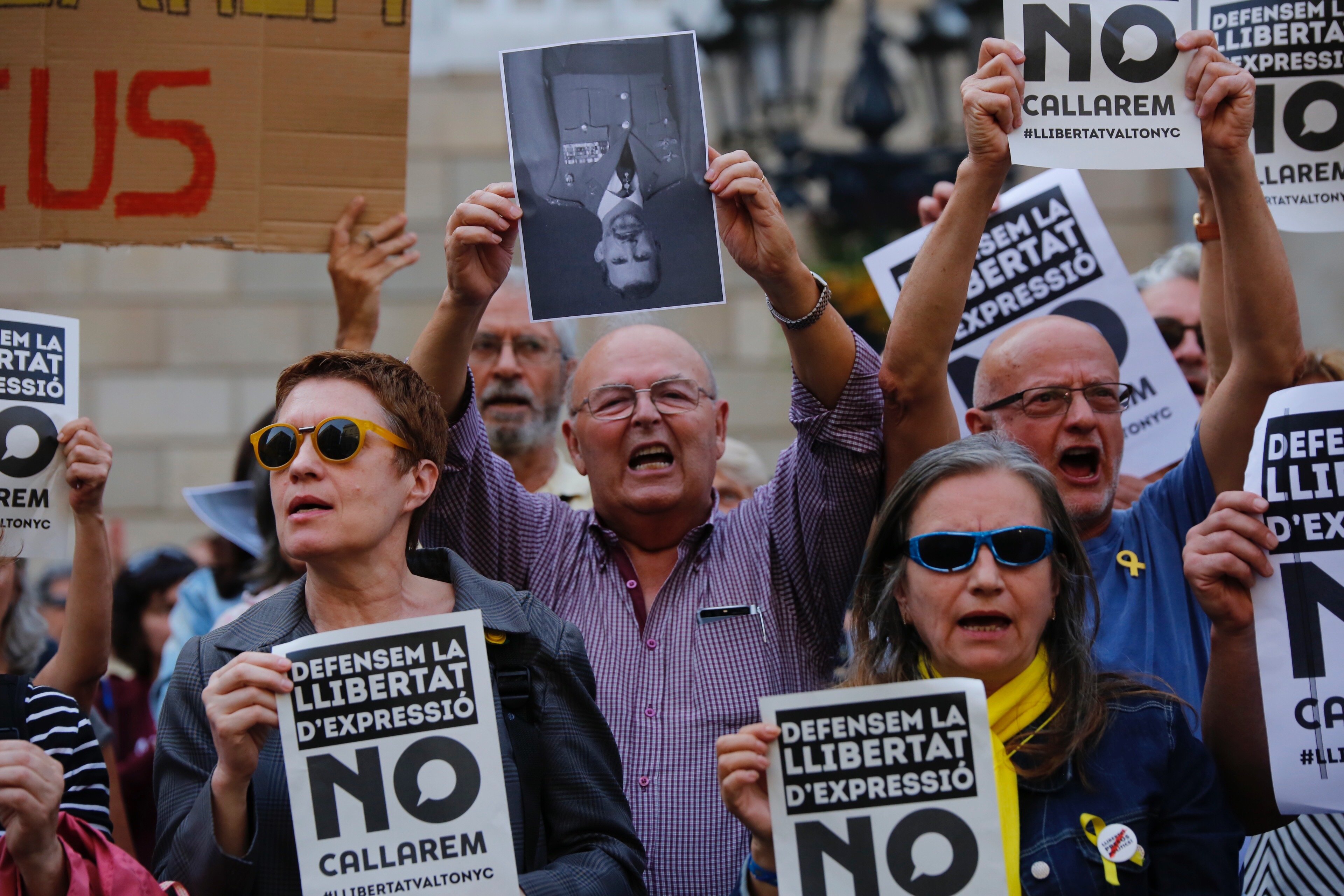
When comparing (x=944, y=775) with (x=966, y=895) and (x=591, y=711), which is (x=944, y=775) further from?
(x=591, y=711)

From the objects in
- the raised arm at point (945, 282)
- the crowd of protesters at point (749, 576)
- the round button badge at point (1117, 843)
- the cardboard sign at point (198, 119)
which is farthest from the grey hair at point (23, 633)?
the round button badge at point (1117, 843)

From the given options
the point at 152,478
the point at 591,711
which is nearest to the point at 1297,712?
the point at 591,711

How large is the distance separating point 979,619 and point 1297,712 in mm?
579

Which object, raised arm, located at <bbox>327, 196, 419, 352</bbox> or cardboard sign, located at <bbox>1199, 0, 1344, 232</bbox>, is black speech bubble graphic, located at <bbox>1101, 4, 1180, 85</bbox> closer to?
cardboard sign, located at <bbox>1199, 0, 1344, 232</bbox>

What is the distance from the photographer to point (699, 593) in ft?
10.9

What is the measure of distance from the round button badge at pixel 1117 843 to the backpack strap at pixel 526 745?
36.7 inches

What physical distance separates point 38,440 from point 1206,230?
8.64 ft

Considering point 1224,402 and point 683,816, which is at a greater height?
point 1224,402

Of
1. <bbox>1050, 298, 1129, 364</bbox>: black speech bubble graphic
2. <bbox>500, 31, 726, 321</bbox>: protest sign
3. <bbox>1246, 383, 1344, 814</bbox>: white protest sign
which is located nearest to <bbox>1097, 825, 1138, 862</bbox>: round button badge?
<bbox>1246, 383, 1344, 814</bbox>: white protest sign

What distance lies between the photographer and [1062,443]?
343cm

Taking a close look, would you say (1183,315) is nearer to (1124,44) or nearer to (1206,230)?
(1206,230)

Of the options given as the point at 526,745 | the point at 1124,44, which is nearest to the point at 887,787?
the point at 526,745

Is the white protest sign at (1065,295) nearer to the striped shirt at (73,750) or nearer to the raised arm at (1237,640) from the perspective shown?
the raised arm at (1237,640)

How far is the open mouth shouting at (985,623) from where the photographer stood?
2559mm
